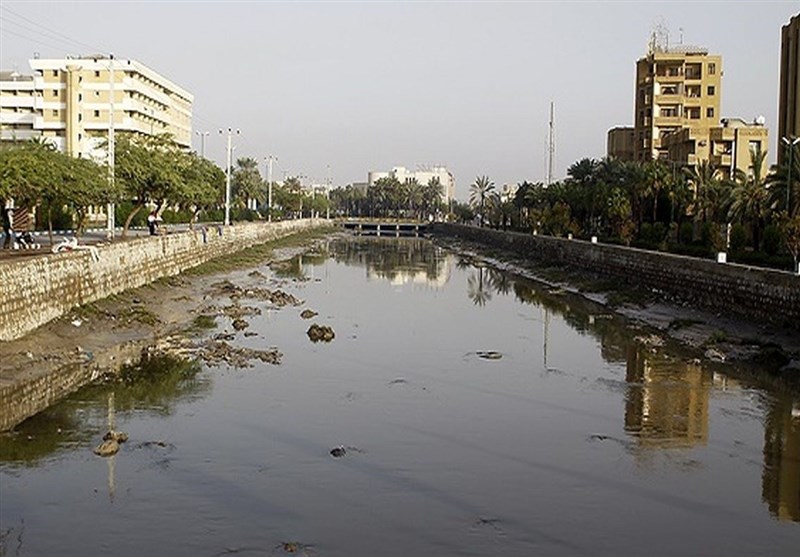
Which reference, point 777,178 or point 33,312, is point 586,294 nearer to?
point 777,178

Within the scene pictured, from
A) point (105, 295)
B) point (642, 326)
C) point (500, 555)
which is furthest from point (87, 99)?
point (500, 555)

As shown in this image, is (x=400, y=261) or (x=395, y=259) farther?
A: (x=395, y=259)

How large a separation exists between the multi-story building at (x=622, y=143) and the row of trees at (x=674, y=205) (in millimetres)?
9119

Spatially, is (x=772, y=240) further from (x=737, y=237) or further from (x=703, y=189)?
(x=703, y=189)

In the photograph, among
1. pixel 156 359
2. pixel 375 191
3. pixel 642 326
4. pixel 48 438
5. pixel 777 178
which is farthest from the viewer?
pixel 375 191

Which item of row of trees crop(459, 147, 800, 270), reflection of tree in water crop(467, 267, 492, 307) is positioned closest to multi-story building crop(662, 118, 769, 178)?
row of trees crop(459, 147, 800, 270)

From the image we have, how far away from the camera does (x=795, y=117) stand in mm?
68688

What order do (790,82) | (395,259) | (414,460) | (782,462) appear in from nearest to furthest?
(414,460) → (782,462) → (790,82) → (395,259)

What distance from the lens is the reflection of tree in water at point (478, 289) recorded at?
52225mm

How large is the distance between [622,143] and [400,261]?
33801mm

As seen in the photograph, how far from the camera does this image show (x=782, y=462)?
18.3 metres

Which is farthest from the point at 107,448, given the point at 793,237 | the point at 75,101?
the point at 75,101

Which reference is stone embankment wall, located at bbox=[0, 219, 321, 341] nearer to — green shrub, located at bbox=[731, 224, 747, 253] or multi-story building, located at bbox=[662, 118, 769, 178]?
green shrub, located at bbox=[731, 224, 747, 253]

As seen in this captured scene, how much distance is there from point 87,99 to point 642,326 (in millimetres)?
81737
